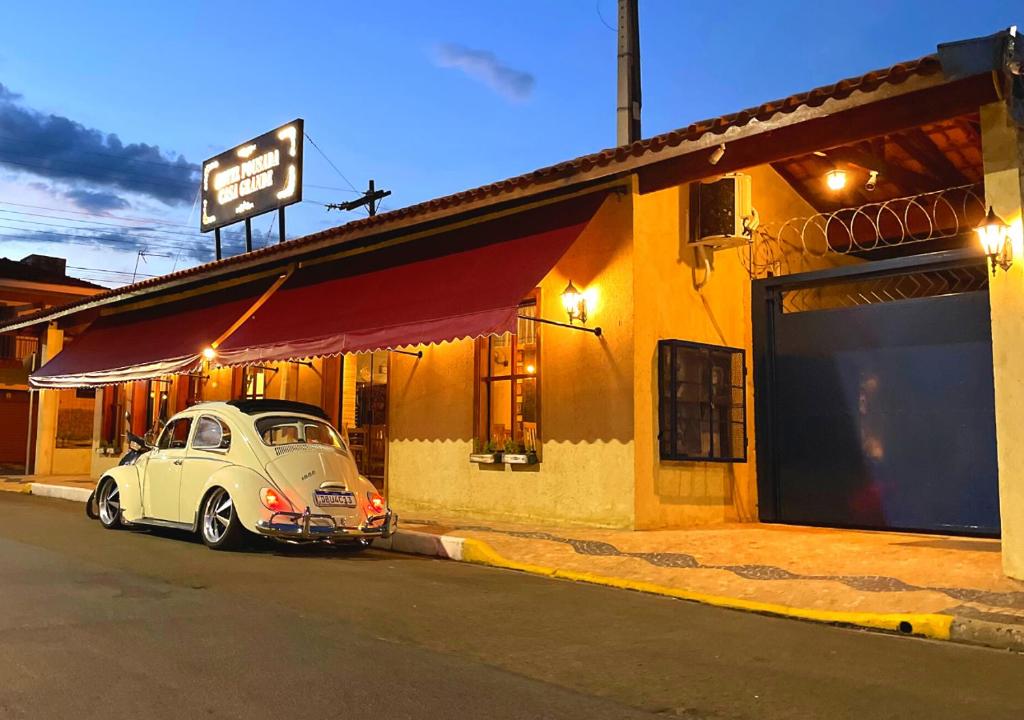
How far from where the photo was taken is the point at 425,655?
5320mm

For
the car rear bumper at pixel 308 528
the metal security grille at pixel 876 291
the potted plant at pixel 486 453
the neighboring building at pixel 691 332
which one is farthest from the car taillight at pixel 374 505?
the metal security grille at pixel 876 291

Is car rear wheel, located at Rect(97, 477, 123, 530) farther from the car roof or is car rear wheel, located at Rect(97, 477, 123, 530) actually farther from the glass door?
the glass door

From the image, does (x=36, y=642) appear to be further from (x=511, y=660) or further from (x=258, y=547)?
(x=258, y=547)

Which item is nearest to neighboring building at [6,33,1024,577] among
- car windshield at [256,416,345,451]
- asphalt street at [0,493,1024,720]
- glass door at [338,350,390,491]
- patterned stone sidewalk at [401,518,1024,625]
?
patterned stone sidewalk at [401,518,1024,625]

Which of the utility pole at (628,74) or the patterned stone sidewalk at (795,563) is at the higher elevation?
the utility pole at (628,74)

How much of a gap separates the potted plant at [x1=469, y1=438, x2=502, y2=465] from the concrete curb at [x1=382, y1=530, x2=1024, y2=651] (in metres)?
2.44

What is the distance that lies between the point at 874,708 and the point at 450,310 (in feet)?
24.1

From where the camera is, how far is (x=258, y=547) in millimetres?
10172

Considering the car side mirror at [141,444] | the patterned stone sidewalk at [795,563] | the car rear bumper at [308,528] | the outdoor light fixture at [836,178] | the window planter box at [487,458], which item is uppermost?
the outdoor light fixture at [836,178]

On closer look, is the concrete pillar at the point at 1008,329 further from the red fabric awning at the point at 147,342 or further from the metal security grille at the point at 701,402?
the red fabric awning at the point at 147,342

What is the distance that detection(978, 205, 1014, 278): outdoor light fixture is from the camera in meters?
7.87

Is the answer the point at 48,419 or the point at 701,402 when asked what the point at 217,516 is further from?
the point at 48,419

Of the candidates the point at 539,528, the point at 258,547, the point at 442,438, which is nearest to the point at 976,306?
the point at 539,528

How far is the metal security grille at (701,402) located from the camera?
11.2 metres
